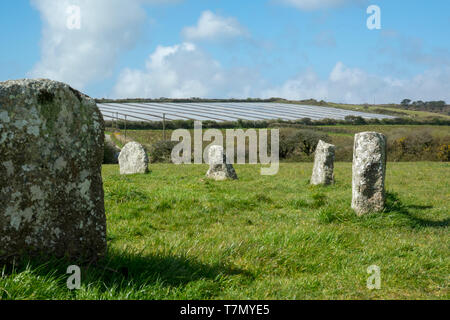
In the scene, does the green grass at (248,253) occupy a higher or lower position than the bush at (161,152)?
lower

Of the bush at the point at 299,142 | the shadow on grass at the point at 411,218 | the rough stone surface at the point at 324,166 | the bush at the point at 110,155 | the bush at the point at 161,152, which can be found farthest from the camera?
the bush at the point at 299,142

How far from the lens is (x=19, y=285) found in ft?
13.4

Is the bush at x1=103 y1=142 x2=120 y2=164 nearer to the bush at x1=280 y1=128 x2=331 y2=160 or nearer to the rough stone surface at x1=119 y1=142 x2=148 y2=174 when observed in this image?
the rough stone surface at x1=119 y1=142 x2=148 y2=174

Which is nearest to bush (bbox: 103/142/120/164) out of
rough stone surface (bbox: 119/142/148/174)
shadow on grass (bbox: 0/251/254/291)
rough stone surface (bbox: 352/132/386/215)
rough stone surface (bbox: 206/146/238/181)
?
rough stone surface (bbox: 119/142/148/174)

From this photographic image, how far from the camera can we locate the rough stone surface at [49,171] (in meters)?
4.44

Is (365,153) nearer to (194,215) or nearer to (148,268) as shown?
(194,215)

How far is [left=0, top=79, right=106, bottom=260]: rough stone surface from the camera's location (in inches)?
175

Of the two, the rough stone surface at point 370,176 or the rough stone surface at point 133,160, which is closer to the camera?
the rough stone surface at point 370,176

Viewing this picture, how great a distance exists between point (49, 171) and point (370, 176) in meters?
7.24

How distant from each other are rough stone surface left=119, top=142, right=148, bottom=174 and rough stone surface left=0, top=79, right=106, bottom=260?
49.3ft

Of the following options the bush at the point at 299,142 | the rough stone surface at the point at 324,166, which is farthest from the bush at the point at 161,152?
the rough stone surface at the point at 324,166

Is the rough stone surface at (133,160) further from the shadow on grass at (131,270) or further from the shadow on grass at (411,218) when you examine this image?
the shadow on grass at (131,270)

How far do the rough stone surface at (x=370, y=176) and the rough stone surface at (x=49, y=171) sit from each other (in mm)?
6431

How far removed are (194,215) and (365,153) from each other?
4.12 meters
